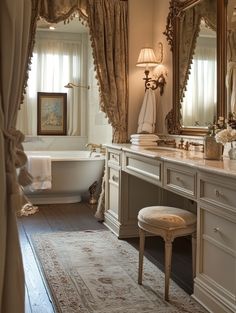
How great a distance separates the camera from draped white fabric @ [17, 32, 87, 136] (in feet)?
21.3

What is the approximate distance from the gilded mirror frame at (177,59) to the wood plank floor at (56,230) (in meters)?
1.01

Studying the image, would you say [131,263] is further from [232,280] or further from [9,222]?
[9,222]

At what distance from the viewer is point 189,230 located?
262cm

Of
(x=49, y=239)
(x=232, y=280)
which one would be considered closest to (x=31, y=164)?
(x=49, y=239)

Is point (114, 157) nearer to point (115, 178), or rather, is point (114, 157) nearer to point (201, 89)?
point (115, 178)

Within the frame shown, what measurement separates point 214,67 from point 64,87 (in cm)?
380

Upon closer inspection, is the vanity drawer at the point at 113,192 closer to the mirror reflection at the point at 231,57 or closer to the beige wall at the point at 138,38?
the beige wall at the point at 138,38

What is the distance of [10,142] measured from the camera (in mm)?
1218

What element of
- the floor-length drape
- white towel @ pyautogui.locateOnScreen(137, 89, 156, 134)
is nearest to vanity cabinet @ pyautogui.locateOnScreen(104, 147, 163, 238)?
white towel @ pyautogui.locateOnScreen(137, 89, 156, 134)

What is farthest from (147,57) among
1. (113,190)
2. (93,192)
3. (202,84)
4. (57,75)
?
(57,75)

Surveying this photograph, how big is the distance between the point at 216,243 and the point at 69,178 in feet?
10.6

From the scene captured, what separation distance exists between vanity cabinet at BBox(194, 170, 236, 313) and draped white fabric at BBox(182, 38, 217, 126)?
1.08 meters

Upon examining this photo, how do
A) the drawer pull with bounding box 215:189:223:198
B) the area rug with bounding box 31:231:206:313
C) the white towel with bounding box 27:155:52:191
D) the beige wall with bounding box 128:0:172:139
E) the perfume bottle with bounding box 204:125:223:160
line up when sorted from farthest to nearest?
the white towel with bounding box 27:155:52:191
the beige wall with bounding box 128:0:172:139
the perfume bottle with bounding box 204:125:223:160
the area rug with bounding box 31:231:206:313
the drawer pull with bounding box 215:189:223:198

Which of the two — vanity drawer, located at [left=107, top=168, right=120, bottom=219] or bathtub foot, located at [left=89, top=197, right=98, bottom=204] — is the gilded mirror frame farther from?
bathtub foot, located at [left=89, top=197, right=98, bottom=204]
